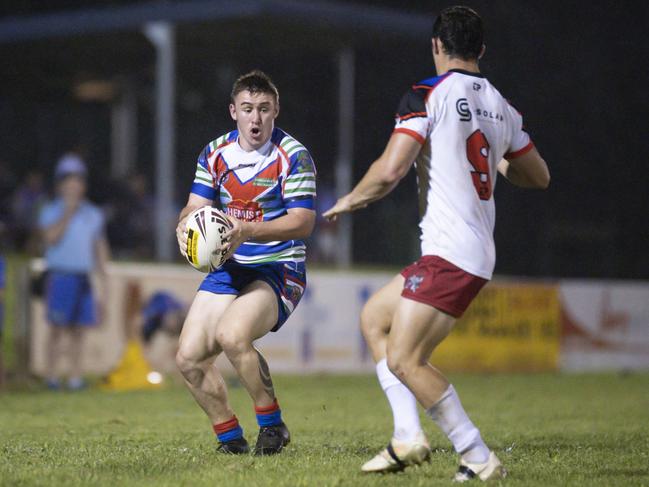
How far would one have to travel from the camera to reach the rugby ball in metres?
6.41

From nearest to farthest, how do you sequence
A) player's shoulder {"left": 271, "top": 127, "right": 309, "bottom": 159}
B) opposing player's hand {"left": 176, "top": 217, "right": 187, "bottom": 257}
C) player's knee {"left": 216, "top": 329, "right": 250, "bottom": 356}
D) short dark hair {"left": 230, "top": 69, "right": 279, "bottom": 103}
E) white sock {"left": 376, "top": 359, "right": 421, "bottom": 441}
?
white sock {"left": 376, "top": 359, "right": 421, "bottom": 441} → opposing player's hand {"left": 176, "top": 217, "right": 187, "bottom": 257} → player's knee {"left": 216, "top": 329, "right": 250, "bottom": 356} → short dark hair {"left": 230, "top": 69, "right": 279, "bottom": 103} → player's shoulder {"left": 271, "top": 127, "right": 309, "bottom": 159}

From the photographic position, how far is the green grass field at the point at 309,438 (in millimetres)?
5910

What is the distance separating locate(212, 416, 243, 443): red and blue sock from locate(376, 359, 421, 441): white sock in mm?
1265

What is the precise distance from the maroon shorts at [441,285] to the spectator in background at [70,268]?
8.40 m

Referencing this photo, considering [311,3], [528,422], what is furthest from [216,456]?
[311,3]

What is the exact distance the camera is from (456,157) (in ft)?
18.8

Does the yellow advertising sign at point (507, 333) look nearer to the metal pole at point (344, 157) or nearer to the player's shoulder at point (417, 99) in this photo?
the metal pole at point (344, 157)

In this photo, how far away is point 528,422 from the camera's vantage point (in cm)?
980

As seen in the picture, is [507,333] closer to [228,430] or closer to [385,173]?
[228,430]

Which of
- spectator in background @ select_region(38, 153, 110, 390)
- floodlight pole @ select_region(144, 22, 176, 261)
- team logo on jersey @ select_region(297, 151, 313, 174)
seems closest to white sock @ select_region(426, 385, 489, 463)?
team logo on jersey @ select_region(297, 151, 313, 174)

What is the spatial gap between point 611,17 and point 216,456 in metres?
24.8

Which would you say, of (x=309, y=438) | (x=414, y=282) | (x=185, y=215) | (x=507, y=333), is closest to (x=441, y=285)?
(x=414, y=282)

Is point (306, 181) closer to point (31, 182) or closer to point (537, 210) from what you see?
point (31, 182)

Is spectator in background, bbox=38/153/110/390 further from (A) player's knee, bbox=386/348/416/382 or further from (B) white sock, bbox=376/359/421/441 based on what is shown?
(A) player's knee, bbox=386/348/416/382
